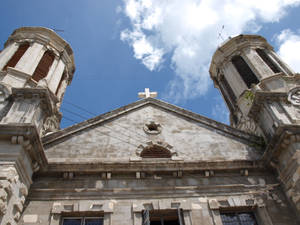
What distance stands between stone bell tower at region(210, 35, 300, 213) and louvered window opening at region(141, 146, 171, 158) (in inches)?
147

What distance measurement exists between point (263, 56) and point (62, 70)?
11.8 m

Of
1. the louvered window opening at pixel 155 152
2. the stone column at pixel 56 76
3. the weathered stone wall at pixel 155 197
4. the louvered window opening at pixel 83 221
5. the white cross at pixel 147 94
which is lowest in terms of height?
the louvered window opening at pixel 83 221

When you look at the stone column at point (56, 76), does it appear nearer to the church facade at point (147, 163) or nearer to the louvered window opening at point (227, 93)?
the church facade at point (147, 163)

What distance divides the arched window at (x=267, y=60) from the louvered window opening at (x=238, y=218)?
9080 mm

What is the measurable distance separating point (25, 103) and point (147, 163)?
5298 mm

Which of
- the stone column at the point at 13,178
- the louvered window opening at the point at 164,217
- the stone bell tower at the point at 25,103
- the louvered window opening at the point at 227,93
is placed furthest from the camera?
the louvered window opening at the point at 227,93

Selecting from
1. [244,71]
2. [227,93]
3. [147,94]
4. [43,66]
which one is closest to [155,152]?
[147,94]

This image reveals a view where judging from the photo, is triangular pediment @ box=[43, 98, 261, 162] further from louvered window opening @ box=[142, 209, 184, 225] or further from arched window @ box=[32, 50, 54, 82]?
arched window @ box=[32, 50, 54, 82]

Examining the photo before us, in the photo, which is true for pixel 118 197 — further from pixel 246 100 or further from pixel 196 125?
pixel 246 100

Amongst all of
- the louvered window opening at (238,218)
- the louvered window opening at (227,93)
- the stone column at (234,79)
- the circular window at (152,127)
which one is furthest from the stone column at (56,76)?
the louvered window opening at (238,218)

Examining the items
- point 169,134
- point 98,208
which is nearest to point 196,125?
point 169,134

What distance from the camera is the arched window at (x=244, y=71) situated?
52.9 ft

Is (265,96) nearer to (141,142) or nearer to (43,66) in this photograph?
(141,142)

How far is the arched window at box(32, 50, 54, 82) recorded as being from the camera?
1497 centimetres
